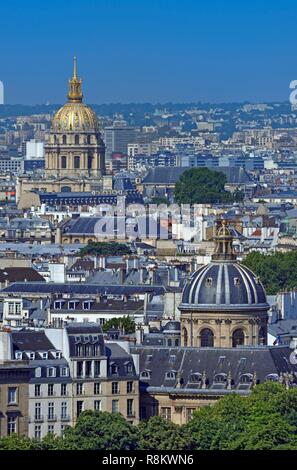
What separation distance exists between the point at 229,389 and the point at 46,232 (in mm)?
68086

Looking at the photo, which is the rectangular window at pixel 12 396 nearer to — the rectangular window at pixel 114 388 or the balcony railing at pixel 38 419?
the balcony railing at pixel 38 419

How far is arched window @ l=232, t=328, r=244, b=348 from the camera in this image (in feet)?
218

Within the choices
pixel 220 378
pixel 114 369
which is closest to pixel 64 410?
pixel 114 369

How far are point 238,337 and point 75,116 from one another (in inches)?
4968

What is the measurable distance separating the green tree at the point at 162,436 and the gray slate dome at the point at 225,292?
12214mm

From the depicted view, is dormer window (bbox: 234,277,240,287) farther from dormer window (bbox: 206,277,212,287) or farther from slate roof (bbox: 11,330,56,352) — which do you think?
slate roof (bbox: 11,330,56,352)

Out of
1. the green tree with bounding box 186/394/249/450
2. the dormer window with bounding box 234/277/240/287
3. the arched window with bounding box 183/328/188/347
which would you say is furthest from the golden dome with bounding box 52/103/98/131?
the green tree with bounding box 186/394/249/450

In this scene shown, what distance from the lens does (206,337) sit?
66625 millimetres

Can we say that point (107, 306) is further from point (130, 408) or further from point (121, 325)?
A: point (130, 408)

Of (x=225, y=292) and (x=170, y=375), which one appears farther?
(x=225, y=292)
